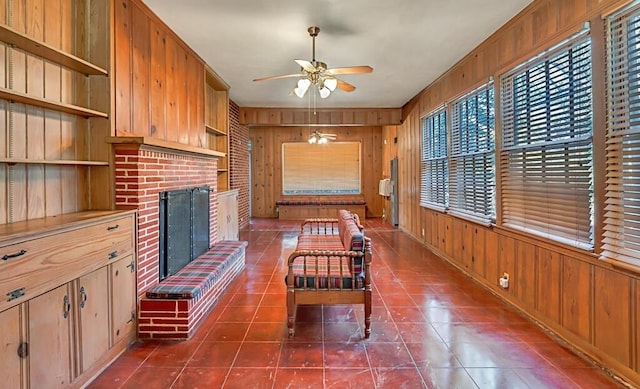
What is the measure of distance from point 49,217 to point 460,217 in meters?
4.31

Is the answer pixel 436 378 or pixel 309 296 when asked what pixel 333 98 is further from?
pixel 436 378

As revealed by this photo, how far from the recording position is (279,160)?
10.1m

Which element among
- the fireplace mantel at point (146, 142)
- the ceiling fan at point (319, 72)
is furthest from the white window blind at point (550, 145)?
the fireplace mantel at point (146, 142)

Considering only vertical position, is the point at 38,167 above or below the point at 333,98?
below

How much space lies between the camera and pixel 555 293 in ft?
8.89

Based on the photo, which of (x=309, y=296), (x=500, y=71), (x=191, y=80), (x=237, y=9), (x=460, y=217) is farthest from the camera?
(x=460, y=217)

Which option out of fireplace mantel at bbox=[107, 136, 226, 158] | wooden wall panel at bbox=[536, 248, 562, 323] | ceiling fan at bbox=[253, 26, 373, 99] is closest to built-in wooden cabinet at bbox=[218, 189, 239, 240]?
fireplace mantel at bbox=[107, 136, 226, 158]

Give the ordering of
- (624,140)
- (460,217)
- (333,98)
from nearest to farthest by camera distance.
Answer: (624,140) < (460,217) < (333,98)

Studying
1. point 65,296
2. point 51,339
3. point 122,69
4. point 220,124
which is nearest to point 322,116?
point 220,124

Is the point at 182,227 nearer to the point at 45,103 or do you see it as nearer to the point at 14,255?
the point at 45,103

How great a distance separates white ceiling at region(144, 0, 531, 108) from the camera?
304 centimetres

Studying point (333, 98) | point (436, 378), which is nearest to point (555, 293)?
A: point (436, 378)

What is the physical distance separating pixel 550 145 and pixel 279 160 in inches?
316

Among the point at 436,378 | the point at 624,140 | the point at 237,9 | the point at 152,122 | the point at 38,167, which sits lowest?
the point at 436,378
